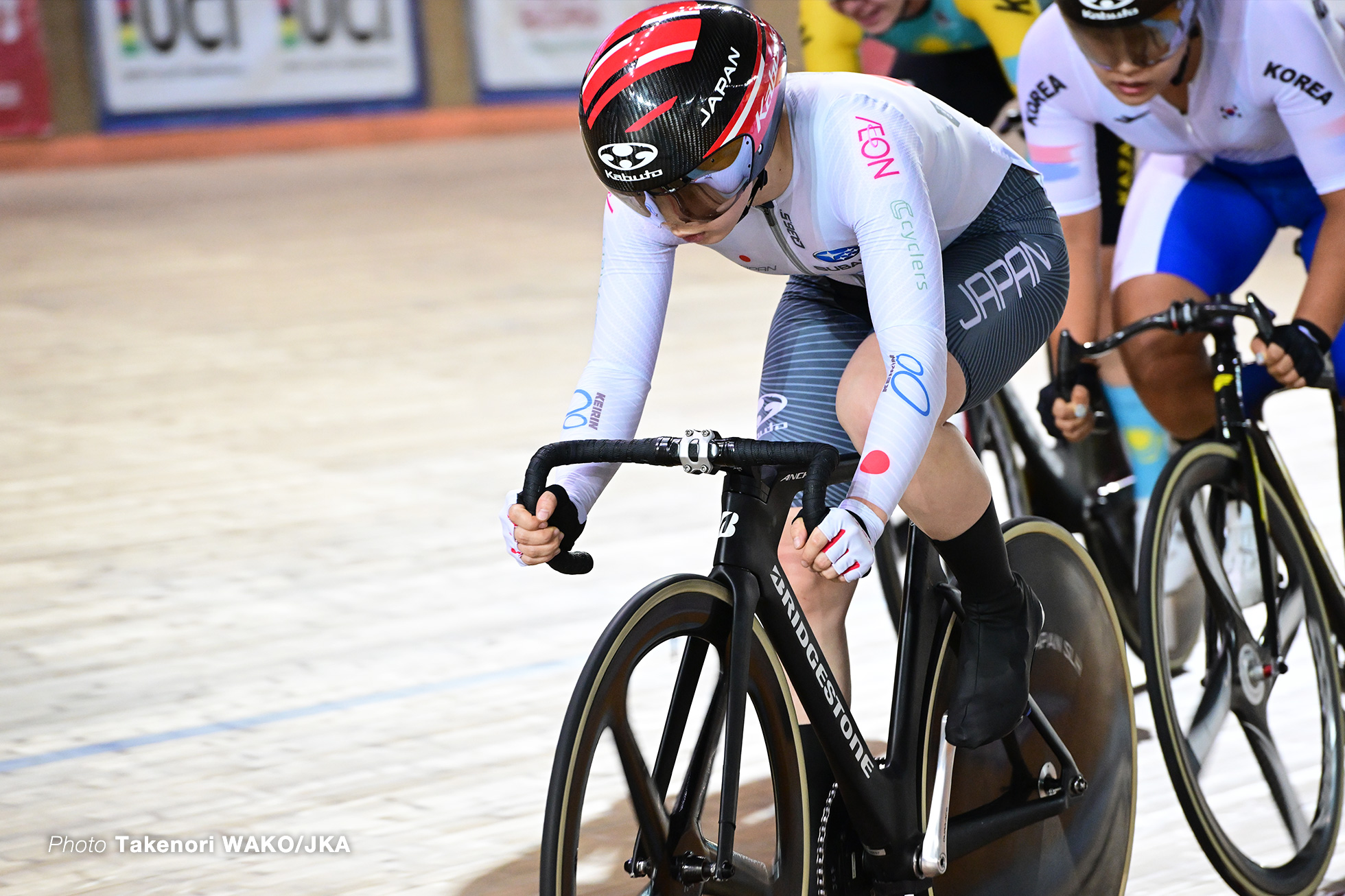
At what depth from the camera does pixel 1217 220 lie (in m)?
3.02

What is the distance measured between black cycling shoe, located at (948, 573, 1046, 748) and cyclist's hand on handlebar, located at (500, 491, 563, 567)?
61 cm

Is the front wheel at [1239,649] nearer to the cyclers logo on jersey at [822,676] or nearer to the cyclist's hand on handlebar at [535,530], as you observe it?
the cyclers logo on jersey at [822,676]

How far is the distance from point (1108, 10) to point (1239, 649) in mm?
1012

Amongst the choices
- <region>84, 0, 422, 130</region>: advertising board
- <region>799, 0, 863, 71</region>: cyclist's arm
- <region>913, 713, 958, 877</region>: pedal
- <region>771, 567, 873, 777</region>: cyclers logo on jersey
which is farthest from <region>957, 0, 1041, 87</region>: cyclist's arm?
<region>84, 0, 422, 130</region>: advertising board

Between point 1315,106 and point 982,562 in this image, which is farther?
point 1315,106

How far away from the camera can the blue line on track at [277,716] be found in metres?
3.32

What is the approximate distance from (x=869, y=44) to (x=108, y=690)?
2270 millimetres

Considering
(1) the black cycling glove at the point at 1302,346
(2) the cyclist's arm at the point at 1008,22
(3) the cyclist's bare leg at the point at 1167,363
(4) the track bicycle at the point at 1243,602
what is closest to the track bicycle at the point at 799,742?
(4) the track bicycle at the point at 1243,602

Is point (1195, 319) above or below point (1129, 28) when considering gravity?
below

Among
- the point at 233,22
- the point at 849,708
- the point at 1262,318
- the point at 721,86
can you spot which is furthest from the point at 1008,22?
the point at 233,22

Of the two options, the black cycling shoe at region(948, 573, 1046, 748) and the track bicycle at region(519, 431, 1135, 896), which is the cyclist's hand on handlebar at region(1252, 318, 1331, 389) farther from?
the black cycling shoe at region(948, 573, 1046, 748)

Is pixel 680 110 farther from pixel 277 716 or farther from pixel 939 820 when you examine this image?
pixel 277 716

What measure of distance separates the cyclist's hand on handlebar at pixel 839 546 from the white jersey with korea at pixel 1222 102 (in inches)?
51.7

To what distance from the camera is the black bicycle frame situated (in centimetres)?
193
